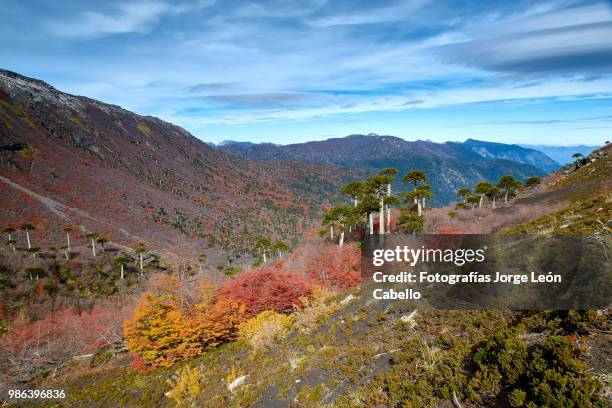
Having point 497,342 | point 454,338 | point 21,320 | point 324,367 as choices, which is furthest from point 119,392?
point 21,320

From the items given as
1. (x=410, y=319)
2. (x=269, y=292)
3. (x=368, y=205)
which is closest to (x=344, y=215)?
(x=368, y=205)

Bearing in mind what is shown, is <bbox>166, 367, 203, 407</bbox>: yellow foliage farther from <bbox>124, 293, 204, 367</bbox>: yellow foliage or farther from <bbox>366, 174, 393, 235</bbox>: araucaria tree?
<bbox>366, 174, 393, 235</bbox>: araucaria tree

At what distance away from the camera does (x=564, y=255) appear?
34.2 ft

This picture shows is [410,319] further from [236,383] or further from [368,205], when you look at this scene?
[368,205]

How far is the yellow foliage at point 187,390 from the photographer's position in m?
17.5

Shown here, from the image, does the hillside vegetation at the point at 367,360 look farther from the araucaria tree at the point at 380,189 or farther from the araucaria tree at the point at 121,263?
the araucaria tree at the point at 121,263

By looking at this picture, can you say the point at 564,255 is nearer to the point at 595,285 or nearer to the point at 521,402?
the point at 595,285

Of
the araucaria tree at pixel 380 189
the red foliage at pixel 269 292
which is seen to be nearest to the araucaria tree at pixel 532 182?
the araucaria tree at pixel 380 189

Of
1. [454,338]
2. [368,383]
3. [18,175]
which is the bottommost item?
[368,383]

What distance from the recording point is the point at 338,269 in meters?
41.6

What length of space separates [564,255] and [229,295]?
28268 millimetres

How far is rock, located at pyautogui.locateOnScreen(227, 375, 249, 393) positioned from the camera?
1537cm

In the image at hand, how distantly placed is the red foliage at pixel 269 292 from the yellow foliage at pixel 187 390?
11.2 meters

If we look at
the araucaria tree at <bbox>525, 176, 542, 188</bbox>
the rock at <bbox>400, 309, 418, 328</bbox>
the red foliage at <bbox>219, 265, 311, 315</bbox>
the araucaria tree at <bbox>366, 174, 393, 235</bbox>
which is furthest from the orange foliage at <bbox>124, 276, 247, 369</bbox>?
the araucaria tree at <bbox>525, 176, 542, 188</bbox>
